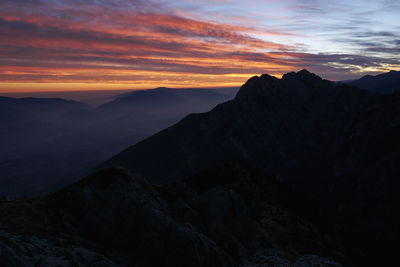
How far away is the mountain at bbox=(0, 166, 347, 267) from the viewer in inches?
1097

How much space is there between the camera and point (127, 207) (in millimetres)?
37875

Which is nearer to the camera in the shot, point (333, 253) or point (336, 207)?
point (333, 253)

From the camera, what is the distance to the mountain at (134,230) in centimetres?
2785

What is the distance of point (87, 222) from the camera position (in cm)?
3525

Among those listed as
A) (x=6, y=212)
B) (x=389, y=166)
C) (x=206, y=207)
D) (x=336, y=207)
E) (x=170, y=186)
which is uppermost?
(x=6, y=212)

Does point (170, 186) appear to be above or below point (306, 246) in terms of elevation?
above

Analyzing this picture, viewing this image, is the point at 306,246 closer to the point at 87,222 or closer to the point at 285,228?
the point at 285,228

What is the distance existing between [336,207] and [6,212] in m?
213

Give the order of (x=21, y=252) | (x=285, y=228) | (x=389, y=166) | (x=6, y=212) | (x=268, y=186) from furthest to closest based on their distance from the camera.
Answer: (x=389, y=166)
(x=268, y=186)
(x=285, y=228)
(x=6, y=212)
(x=21, y=252)

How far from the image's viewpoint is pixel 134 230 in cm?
3628

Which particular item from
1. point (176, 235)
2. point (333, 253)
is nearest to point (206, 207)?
point (176, 235)

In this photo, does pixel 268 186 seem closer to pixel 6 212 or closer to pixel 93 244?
pixel 93 244

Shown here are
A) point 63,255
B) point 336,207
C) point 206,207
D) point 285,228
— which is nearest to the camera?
point 63,255

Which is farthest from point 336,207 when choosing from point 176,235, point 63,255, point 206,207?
point 63,255
